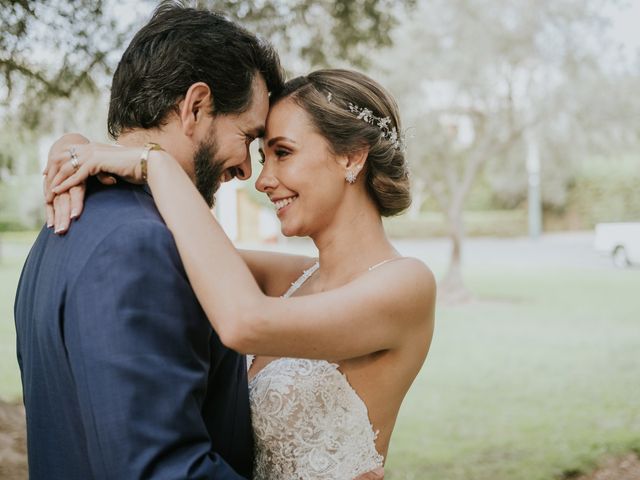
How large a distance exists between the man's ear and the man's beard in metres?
0.06

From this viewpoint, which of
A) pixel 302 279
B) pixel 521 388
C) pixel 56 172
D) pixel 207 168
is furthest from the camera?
pixel 521 388

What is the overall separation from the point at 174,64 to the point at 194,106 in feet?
0.37

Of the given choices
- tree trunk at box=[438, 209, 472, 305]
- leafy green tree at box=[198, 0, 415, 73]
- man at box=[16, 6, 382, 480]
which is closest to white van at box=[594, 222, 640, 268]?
tree trunk at box=[438, 209, 472, 305]

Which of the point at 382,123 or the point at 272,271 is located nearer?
the point at 382,123

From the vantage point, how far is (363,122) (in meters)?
2.52

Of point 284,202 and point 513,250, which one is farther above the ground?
point 284,202

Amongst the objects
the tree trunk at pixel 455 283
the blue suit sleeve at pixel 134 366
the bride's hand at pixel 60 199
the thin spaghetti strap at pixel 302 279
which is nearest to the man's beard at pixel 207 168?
the bride's hand at pixel 60 199

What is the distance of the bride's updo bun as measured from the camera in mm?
2453

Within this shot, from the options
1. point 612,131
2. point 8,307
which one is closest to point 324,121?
point 612,131

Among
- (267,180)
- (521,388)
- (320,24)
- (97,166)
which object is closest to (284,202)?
(267,180)

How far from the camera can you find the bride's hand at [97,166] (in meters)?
1.61

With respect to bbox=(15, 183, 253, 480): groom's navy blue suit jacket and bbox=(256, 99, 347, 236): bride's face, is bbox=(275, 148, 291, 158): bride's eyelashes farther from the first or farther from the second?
bbox=(15, 183, 253, 480): groom's navy blue suit jacket

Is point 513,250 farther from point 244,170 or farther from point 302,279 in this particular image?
point 244,170

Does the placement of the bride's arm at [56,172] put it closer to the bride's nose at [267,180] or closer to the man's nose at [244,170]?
the man's nose at [244,170]
